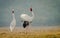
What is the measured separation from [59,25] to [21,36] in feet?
1.57

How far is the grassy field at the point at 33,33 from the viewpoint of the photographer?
1.98 meters

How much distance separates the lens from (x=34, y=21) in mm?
2033

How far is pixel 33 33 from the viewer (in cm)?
200

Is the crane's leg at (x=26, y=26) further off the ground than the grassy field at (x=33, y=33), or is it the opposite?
the crane's leg at (x=26, y=26)

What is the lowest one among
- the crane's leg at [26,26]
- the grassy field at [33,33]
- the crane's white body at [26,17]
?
the grassy field at [33,33]

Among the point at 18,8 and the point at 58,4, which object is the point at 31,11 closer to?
the point at 18,8

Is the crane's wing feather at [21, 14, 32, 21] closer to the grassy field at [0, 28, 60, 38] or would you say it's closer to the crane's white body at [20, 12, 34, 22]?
the crane's white body at [20, 12, 34, 22]

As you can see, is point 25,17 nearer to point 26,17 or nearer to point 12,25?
point 26,17

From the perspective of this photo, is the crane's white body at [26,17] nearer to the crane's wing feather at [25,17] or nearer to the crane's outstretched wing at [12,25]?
the crane's wing feather at [25,17]

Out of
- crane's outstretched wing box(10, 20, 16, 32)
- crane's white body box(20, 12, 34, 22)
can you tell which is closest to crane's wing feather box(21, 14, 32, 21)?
crane's white body box(20, 12, 34, 22)

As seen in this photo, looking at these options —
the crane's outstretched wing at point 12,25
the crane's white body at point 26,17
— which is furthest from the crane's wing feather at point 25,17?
the crane's outstretched wing at point 12,25

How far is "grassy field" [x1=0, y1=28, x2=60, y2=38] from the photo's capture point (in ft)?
6.50

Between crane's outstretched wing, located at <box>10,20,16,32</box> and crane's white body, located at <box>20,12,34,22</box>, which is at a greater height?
crane's white body, located at <box>20,12,34,22</box>

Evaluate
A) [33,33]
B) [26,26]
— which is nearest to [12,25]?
[26,26]
